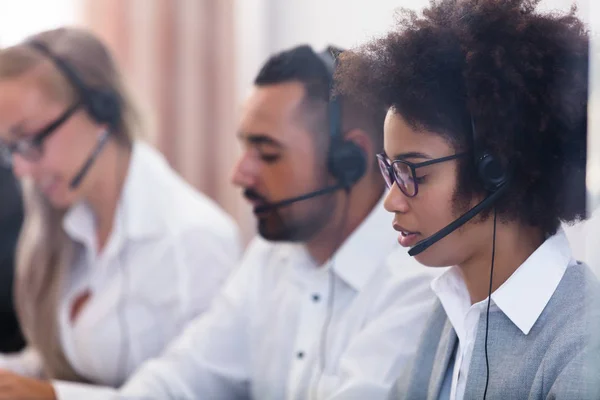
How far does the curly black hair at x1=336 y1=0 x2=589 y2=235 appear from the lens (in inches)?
28.0

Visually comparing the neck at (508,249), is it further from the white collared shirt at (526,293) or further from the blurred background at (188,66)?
the blurred background at (188,66)

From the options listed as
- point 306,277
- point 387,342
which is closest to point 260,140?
point 306,277

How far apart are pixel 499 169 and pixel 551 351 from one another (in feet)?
0.58

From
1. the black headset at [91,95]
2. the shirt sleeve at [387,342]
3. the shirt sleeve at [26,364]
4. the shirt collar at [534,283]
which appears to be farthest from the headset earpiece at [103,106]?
the shirt collar at [534,283]

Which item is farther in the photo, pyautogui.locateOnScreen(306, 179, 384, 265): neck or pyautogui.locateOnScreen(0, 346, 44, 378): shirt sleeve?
pyautogui.locateOnScreen(0, 346, 44, 378): shirt sleeve

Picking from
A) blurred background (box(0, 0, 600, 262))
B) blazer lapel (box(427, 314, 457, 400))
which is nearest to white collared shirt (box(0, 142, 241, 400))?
blurred background (box(0, 0, 600, 262))

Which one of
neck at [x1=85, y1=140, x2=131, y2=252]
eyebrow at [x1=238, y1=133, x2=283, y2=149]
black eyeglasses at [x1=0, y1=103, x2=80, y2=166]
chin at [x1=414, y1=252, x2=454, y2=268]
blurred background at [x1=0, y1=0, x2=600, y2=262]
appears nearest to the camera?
chin at [x1=414, y1=252, x2=454, y2=268]

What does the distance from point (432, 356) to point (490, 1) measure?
15.2 inches

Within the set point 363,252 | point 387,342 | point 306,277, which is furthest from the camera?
point 306,277

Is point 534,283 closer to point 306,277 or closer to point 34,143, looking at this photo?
point 306,277

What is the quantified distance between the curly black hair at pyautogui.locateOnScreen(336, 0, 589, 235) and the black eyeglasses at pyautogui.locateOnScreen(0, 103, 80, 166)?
820mm

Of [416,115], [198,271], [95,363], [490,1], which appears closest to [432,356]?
[416,115]

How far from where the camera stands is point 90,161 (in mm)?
1451

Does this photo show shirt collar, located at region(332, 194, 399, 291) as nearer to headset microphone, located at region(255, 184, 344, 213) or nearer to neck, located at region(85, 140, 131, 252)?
headset microphone, located at region(255, 184, 344, 213)
